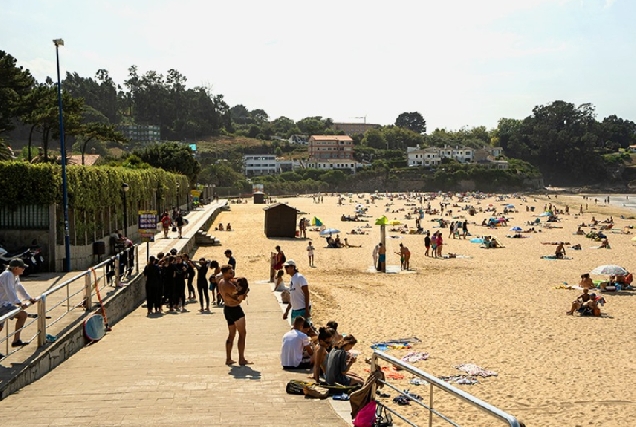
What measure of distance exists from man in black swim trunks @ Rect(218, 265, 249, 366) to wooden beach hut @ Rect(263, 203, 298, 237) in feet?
88.8

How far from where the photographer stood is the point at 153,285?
13.5 m

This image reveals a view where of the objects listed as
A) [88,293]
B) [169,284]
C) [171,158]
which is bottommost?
[169,284]

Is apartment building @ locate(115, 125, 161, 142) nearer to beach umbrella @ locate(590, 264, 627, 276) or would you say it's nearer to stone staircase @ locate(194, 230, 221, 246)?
stone staircase @ locate(194, 230, 221, 246)

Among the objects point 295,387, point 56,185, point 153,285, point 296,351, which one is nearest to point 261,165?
point 56,185

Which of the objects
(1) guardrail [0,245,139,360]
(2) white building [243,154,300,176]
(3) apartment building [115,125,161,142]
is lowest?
(1) guardrail [0,245,139,360]

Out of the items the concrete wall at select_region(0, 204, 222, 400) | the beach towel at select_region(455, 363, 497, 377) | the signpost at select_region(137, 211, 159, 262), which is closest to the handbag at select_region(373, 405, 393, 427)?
the concrete wall at select_region(0, 204, 222, 400)

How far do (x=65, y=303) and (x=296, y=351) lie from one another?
5.02 m

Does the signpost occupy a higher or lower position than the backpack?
higher

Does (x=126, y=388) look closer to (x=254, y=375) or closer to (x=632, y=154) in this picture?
(x=254, y=375)

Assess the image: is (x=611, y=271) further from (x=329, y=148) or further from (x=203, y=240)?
(x=329, y=148)

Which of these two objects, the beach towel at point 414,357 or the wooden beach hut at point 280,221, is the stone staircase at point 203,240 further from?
the beach towel at point 414,357

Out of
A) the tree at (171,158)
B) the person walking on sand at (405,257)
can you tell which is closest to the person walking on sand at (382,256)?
the person walking on sand at (405,257)

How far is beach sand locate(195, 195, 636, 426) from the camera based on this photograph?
32.6ft

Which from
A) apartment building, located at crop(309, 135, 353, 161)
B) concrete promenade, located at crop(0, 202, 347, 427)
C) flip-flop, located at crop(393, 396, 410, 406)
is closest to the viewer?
concrete promenade, located at crop(0, 202, 347, 427)
